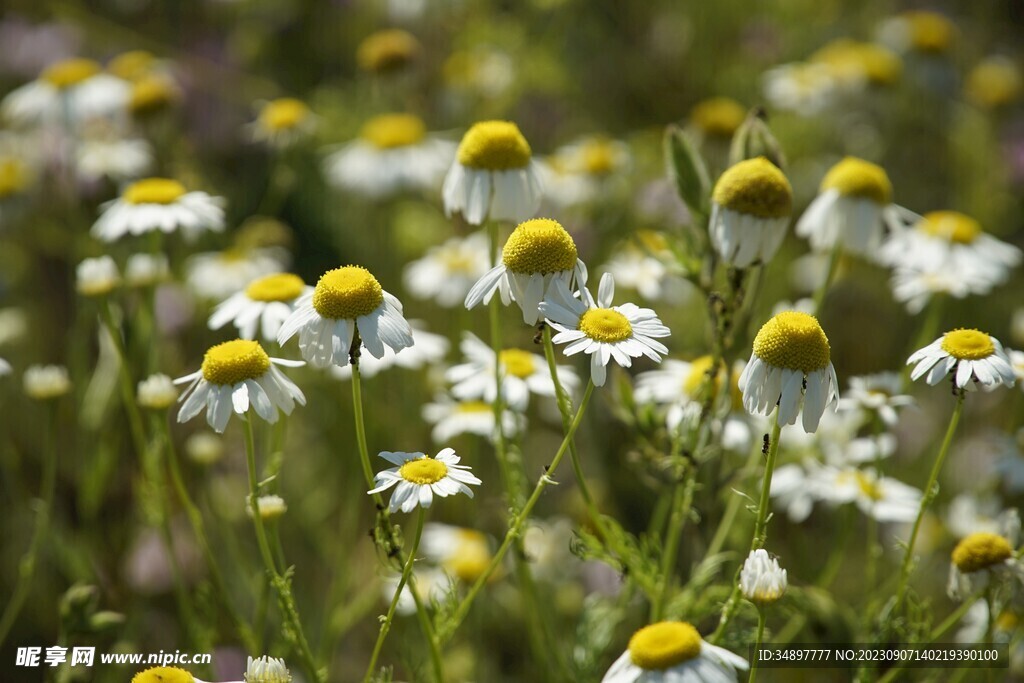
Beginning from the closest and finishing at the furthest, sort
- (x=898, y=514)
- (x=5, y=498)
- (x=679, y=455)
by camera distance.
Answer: (x=679, y=455), (x=898, y=514), (x=5, y=498)

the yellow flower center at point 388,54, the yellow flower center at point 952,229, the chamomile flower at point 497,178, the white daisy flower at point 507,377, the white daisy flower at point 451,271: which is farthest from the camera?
the yellow flower center at point 388,54

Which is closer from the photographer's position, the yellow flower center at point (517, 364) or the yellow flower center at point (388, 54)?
the yellow flower center at point (517, 364)

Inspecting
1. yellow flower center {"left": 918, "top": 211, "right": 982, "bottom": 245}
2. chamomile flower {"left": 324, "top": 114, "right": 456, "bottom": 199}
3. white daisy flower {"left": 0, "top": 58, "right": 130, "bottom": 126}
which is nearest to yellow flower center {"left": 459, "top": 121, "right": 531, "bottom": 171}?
yellow flower center {"left": 918, "top": 211, "right": 982, "bottom": 245}

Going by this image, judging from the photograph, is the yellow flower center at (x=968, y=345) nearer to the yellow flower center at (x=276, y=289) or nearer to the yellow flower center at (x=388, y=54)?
the yellow flower center at (x=276, y=289)

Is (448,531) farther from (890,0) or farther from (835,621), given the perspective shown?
(890,0)

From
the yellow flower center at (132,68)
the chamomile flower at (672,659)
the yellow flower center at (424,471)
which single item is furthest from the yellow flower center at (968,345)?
the yellow flower center at (132,68)

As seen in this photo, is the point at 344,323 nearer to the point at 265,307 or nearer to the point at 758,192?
the point at 265,307

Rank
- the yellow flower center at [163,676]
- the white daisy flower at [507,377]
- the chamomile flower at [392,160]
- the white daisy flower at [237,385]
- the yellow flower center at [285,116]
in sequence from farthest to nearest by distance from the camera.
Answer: the chamomile flower at [392,160] → the yellow flower center at [285,116] → the white daisy flower at [507,377] → the white daisy flower at [237,385] → the yellow flower center at [163,676]

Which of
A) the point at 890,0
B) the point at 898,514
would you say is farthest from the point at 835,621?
the point at 890,0
